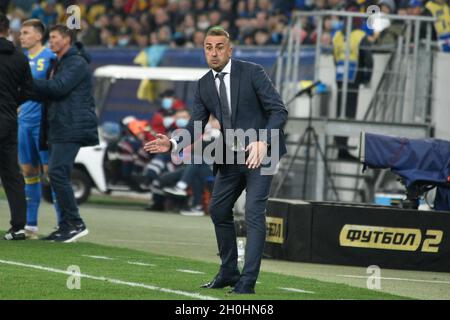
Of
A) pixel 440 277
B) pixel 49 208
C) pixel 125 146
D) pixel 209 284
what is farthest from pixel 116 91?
pixel 209 284

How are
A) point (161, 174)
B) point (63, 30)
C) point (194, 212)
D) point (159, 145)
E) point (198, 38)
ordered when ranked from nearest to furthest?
point (159, 145), point (63, 30), point (194, 212), point (161, 174), point (198, 38)

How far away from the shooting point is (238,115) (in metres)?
10.2

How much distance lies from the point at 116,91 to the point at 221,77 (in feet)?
49.6

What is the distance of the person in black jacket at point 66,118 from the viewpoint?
556 inches

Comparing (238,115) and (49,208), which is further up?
(238,115)

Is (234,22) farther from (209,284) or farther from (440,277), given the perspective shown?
(209,284)

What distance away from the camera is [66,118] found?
14219mm

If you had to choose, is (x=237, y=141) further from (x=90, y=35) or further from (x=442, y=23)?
(x=90, y=35)

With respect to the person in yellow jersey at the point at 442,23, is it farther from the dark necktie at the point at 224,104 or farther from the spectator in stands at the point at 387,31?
the dark necktie at the point at 224,104

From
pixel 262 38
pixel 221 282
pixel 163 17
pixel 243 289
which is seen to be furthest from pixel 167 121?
pixel 243 289

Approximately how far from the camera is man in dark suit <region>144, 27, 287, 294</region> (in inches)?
394

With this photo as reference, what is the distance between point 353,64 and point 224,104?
34.3ft

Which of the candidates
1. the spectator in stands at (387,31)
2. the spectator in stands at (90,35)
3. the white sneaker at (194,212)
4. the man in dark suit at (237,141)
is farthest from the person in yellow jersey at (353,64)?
the spectator in stands at (90,35)

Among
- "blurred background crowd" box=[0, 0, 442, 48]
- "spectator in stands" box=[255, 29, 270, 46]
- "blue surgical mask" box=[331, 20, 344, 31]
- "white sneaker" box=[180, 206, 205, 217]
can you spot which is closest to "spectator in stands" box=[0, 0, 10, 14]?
"blurred background crowd" box=[0, 0, 442, 48]
